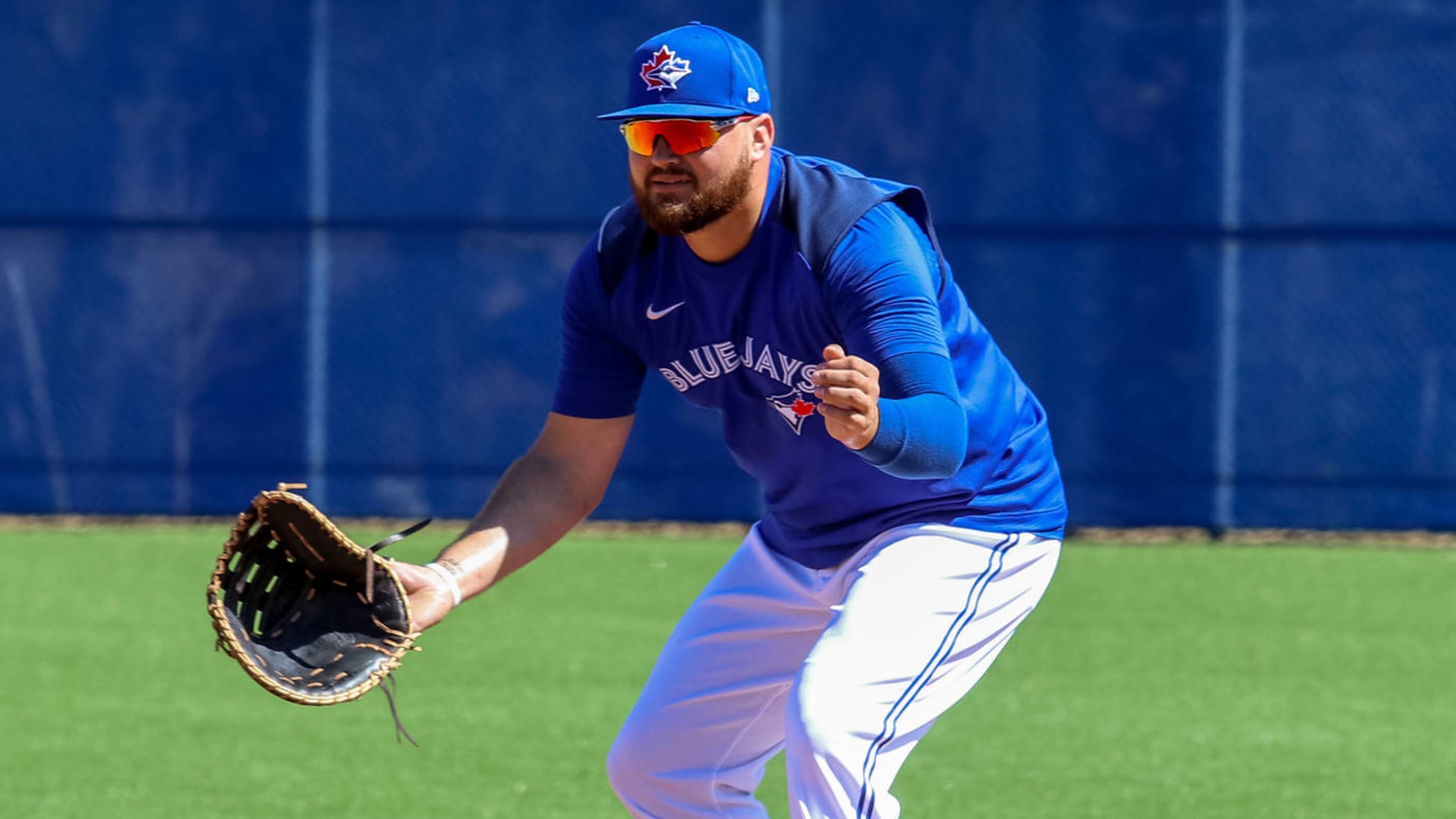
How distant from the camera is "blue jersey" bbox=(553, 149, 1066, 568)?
3.92 meters

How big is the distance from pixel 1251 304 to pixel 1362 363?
70 cm

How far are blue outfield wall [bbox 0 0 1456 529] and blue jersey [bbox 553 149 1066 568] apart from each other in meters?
6.89

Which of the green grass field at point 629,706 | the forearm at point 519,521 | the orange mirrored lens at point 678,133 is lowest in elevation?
the green grass field at point 629,706

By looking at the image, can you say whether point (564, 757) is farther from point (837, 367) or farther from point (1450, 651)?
point (1450, 651)

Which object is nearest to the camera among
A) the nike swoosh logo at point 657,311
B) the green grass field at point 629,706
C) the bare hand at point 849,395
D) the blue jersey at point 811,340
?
the bare hand at point 849,395

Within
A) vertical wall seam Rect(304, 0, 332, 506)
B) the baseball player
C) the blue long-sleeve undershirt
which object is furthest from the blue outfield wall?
the blue long-sleeve undershirt

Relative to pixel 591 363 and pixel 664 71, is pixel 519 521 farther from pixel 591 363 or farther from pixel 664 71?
pixel 664 71

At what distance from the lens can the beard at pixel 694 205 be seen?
13.0 feet

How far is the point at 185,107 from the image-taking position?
11414 mm

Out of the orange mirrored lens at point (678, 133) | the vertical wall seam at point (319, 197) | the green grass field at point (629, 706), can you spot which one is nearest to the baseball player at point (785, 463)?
the orange mirrored lens at point (678, 133)

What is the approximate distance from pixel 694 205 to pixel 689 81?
0.24m

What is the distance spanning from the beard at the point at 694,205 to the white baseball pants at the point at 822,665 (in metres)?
0.76

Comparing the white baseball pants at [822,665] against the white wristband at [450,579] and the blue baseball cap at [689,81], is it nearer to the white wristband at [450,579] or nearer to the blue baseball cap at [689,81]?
the white wristband at [450,579]

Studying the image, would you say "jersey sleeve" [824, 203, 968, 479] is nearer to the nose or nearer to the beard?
the beard
